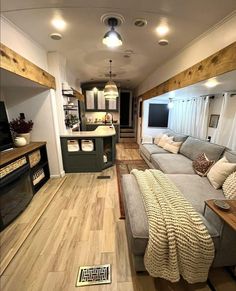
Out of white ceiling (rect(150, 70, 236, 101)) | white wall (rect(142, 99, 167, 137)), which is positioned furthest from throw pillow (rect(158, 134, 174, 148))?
white wall (rect(142, 99, 167, 137))

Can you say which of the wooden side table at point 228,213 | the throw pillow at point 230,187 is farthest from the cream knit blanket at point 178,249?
the throw pillow at point 230,187

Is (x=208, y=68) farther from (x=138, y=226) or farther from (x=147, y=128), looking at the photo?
(x=147, y=128)

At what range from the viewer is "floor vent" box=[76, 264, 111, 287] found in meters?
1.36

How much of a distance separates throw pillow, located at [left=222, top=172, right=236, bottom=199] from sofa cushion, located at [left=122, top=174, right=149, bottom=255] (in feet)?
3.52

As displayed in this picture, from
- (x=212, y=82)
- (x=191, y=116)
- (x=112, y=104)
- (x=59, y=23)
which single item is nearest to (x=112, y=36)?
(x=59, y=23)

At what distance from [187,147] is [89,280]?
3001mm

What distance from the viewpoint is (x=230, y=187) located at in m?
1.82

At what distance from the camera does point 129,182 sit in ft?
6.89

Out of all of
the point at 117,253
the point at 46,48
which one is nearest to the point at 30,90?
the point at 46,48

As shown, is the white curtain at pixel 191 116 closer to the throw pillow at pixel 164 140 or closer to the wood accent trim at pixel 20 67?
the throw pillow at pixel 164 140

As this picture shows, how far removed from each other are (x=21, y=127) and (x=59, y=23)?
1.87m

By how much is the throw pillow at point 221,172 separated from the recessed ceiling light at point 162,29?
6.53 feet

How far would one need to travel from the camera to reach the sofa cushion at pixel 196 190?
Result: 178 centimetres

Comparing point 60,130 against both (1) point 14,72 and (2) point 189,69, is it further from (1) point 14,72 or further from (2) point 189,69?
(2) point 189,69
